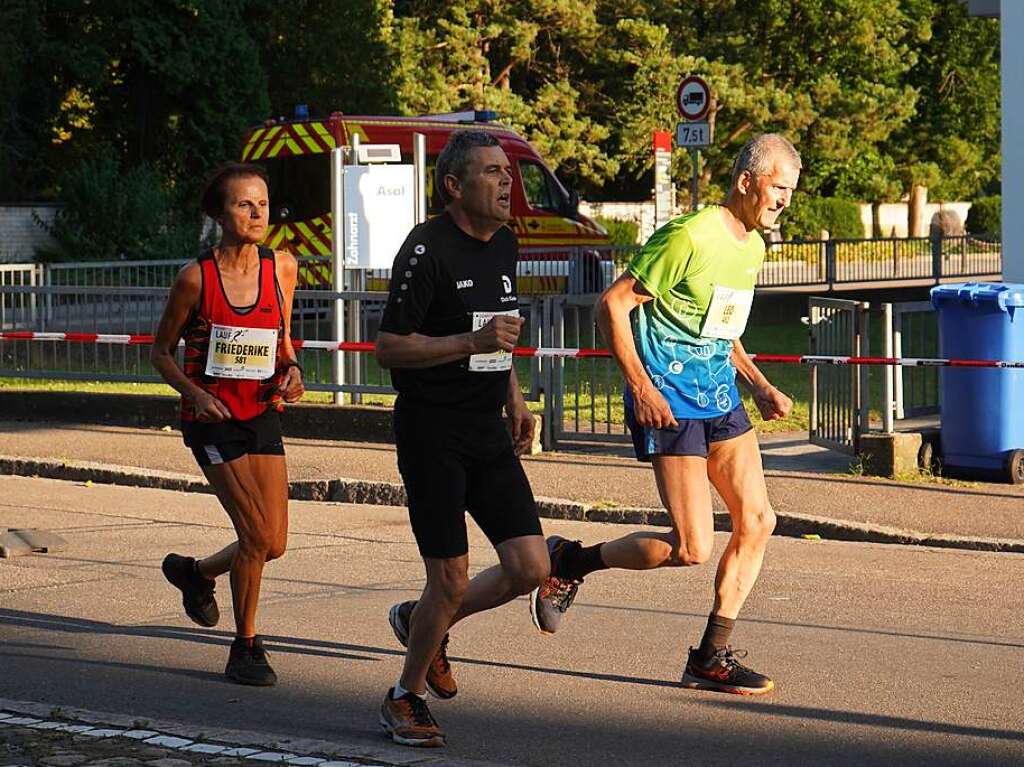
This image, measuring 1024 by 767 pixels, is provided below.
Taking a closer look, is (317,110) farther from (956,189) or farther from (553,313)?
(956,189)

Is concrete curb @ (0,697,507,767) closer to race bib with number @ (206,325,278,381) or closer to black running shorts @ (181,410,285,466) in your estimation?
black running shorts @ (181,410,285,466)

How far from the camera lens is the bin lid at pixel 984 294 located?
12242 mm

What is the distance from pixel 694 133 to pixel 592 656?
12.8 m

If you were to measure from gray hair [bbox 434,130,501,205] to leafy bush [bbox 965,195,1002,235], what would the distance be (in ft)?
200

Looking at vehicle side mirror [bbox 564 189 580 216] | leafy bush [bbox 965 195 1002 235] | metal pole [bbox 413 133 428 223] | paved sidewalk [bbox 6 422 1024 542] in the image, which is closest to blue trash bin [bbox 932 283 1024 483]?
paved sidewalk [bbox 6 422 1024 542]

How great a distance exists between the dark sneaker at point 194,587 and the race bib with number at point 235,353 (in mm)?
922

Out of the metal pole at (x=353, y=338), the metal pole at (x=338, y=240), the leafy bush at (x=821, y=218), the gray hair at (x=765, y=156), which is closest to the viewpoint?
the gray hair at (x=765, y=156)

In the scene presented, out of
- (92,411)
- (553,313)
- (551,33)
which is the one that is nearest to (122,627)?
(553,313)

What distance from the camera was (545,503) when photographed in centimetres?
1176

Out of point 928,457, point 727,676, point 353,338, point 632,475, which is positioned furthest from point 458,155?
point 353,338

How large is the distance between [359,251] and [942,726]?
1069cm

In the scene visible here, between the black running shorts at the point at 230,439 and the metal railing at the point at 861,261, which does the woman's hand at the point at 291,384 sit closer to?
the black running shorts at the point at 230,439

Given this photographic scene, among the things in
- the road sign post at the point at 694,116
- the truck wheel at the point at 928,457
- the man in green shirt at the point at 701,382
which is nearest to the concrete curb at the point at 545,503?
the truck wheel at the point at 928,457

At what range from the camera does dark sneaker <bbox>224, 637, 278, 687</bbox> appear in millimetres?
6871
